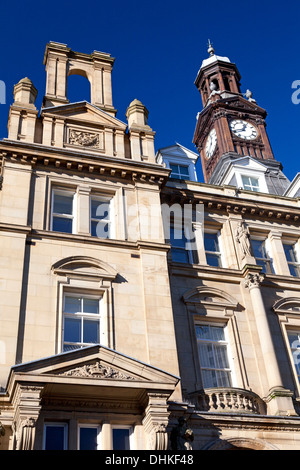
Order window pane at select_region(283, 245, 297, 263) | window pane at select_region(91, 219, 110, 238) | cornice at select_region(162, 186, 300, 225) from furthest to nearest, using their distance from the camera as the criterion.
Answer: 1. window pane at select_region(283, 245, 297, 263)
2. cornice at select_region(162, 186, 300, 225)
3. window pane at select_region(91, 219, 110, 238)

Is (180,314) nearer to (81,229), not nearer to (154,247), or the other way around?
(154,247)

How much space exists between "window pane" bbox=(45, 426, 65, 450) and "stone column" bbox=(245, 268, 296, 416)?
298 inches

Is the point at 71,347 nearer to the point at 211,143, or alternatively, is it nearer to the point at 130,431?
the point at 130,431

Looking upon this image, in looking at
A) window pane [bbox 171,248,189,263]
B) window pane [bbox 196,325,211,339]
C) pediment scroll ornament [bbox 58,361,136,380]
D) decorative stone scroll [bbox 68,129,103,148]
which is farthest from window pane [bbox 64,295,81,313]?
decorative stone scroll [bbox 68,129,103,148]

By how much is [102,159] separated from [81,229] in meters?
3.39

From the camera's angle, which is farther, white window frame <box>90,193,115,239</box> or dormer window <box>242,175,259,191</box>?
dormer window <box>242,175,259,191</box>

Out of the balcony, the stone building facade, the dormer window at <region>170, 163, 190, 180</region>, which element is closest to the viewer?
the stone building facade

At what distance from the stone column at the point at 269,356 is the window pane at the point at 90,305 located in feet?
21.1

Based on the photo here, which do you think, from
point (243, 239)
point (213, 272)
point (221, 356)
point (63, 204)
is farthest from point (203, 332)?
point (63, 204)

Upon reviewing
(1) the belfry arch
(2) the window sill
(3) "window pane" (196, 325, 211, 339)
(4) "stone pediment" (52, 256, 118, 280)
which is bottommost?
(3) "window pane" (196, 325, 211, 339)

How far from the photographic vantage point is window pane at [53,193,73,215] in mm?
23359

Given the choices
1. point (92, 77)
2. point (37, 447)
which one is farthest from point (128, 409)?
point (92, 77)

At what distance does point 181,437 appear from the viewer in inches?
A: 674

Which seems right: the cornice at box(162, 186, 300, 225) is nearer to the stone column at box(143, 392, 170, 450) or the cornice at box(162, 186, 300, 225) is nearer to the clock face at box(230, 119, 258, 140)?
the stone column at box(143, 392, 170, 450)
